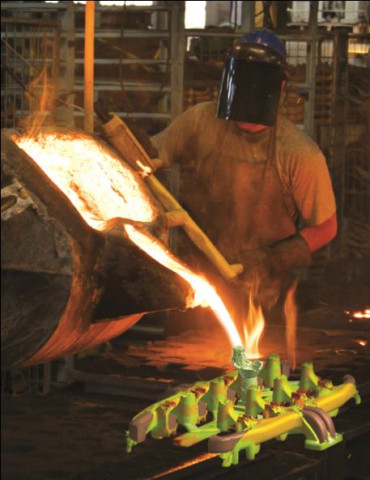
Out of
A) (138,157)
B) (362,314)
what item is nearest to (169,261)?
(138,157)

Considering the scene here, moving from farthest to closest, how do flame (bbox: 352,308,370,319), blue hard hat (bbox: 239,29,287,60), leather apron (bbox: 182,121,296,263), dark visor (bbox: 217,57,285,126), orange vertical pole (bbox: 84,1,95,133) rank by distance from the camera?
flame (bbox: 352,308,370,319)
leather apron (bbox: 182,121,296,263)
blue hard hat (bbox: 239,29,287,60)
dark visor (bbox: 217,57,285,126)
orange vertical pole (bbox: 84,1,95,133)

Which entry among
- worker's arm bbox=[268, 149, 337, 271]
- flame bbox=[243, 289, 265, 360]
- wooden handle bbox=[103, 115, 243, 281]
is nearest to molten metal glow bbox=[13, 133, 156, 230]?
wooden handle bbox=[103, 115, 243, 281]

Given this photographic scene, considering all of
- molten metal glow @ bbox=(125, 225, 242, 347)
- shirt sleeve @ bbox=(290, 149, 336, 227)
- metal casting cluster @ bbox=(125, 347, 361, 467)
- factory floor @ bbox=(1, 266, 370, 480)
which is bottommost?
factory floor @ bbox=(1, 266, 370, 480)

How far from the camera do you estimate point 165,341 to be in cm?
655

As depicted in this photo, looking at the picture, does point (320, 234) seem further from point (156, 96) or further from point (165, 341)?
point (156, 96)

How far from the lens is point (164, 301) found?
3.51 meters

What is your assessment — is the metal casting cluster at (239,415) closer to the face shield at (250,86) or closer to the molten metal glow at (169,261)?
the molten metal glow at (169,261)

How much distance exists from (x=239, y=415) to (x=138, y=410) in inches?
29.2

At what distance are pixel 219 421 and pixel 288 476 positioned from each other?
37cm

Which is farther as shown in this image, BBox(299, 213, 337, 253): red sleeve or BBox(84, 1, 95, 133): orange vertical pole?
BBox(299, 213, 337, 253): red sleeve

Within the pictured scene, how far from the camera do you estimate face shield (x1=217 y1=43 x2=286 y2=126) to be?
→ 18.7 ft

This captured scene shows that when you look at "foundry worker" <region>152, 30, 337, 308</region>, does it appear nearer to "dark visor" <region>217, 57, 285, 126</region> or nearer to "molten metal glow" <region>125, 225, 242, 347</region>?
"dark visor" <region>217, 57, 285, 126</region>

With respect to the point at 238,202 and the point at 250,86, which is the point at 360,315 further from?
the point at 250,86

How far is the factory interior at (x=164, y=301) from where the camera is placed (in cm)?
330
